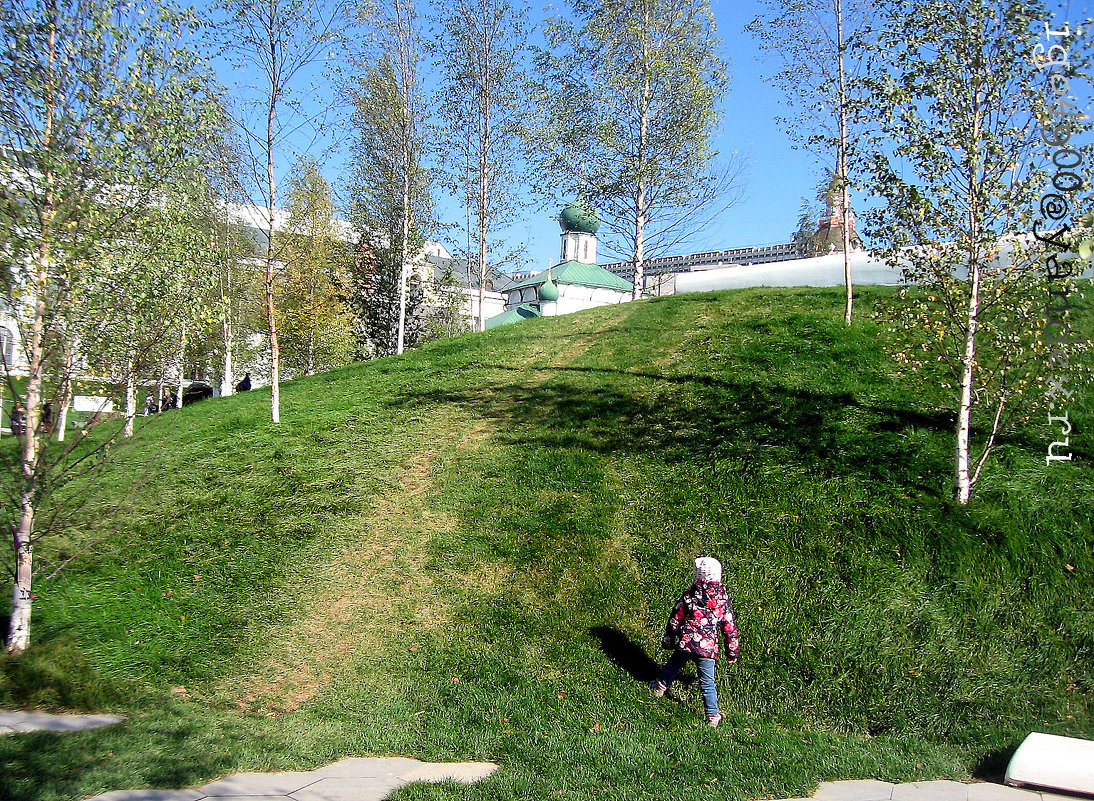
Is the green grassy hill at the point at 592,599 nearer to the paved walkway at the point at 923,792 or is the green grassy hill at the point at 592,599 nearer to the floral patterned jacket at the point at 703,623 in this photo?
the paved walkway at the point at 923,792

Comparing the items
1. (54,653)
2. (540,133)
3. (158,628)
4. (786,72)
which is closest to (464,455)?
(158,628)

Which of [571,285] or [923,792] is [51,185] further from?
[571,285]

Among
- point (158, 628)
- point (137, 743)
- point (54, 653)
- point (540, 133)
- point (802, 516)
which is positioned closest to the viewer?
point (137, 743)

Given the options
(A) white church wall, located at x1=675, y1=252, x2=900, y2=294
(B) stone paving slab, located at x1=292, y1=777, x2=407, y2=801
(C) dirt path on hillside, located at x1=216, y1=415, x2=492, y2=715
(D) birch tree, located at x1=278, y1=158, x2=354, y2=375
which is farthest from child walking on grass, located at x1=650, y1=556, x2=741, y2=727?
(D) birch tree, located at x1=278, y1=158, x2=354, y2=375

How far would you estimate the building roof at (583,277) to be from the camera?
165ft

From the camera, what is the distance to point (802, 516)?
8.32m

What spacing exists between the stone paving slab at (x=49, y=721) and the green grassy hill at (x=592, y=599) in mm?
250

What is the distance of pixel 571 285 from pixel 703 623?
44.8 m

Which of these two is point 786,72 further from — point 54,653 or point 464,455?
point 54,653

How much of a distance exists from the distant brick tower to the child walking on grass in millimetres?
4987

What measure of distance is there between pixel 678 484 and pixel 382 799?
571 centimetres

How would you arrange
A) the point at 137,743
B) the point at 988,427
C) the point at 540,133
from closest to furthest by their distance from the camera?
1. the point at 137,743
2. the point at 988,427
3. the point at 540,133

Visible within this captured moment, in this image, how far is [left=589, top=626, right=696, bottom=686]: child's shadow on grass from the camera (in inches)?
265

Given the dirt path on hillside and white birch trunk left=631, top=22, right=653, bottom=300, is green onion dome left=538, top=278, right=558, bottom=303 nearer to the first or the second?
white birch trunk left=631, top=22, right=653, bottom=300
